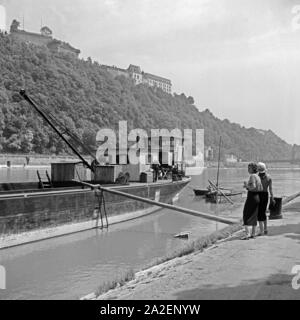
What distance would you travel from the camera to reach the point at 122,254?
58.6 feet

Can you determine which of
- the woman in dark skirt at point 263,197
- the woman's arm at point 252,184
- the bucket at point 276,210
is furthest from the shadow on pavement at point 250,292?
the bucket at point 276,210

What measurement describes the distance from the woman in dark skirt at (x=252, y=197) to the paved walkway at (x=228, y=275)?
508 mm

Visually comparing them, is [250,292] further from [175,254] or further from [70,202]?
[70,202]

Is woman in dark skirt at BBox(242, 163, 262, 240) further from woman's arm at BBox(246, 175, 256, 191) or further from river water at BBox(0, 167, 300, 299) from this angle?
river water at BBox(0, 167, 300, 299)

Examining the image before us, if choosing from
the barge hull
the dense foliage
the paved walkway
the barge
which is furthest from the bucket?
the dense foliage

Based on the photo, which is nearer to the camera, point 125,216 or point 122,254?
point 122,254

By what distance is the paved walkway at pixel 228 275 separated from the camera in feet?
23.4

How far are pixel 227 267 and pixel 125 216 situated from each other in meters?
19.1

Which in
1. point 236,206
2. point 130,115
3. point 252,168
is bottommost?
point 236,206

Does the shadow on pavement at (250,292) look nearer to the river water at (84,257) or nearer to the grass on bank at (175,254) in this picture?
the grass on bank at (175,254)

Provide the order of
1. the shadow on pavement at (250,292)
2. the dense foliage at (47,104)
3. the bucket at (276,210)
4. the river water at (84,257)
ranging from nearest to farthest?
the shadow on pavement at (250,292), the river water at (84,257), the bucket at (276,210), the dense foliage at (47,104)
